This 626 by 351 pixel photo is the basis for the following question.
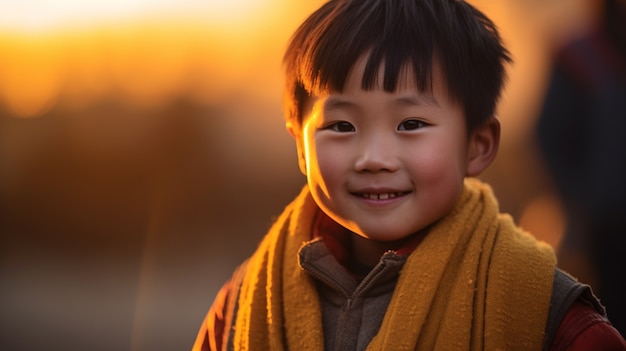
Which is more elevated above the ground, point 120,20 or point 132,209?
point 120,20

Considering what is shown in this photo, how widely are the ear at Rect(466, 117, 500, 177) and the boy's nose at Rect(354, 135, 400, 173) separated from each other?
0.73 ft

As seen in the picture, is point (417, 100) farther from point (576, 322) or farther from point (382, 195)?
point (576, 322)

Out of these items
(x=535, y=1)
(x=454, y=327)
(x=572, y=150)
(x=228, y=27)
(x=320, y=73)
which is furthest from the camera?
(x=228, y=27)

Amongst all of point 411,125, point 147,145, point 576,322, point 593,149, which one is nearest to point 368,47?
point 411,125

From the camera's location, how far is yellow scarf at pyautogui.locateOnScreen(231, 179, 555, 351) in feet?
5.59

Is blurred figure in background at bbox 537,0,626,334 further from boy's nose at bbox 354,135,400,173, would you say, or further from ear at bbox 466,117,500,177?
boy's nose at bbox 354,135,400,173

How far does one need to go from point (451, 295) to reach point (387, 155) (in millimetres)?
293

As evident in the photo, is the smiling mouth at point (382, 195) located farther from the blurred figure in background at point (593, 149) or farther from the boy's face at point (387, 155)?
the blurred figure in background at point (593, 149)

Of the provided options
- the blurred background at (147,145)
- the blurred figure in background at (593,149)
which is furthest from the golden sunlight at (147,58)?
the blurred figure in background at (593,149)

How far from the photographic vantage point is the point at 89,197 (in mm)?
6656

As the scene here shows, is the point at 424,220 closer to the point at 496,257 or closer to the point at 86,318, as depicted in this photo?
the point at 496,257

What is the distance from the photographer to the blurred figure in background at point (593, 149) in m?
2.85

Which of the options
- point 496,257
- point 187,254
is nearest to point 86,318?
point 187,254

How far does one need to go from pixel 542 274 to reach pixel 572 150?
4.48ft
